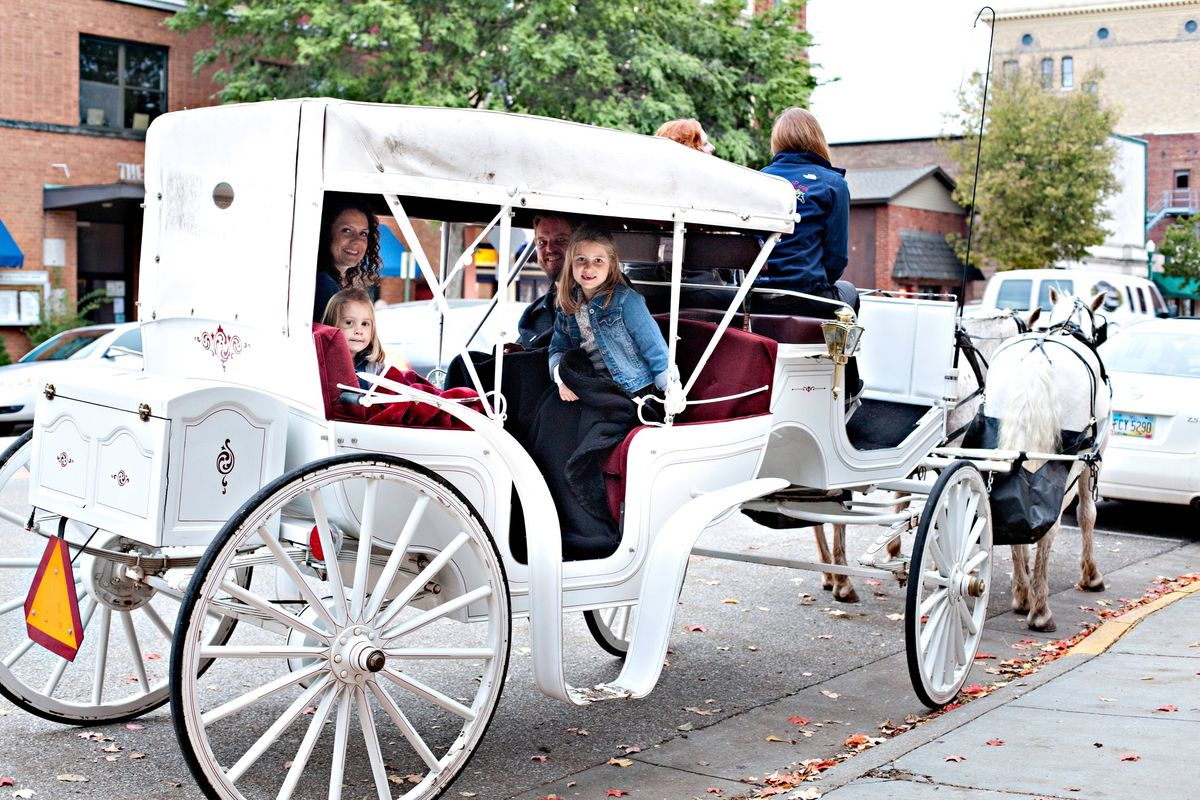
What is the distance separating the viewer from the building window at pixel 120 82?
23859 millimetres

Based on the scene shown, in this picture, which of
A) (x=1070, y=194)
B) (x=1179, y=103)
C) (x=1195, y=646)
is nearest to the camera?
(x=1195, y=646)

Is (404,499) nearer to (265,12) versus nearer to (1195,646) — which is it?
(1195,646)

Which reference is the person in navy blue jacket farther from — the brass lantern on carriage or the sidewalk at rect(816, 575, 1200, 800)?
the sidewalk at rect(816, 575, 1200, 800)

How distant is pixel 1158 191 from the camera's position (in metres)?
54.9

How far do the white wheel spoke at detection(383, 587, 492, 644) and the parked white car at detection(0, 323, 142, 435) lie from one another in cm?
1035

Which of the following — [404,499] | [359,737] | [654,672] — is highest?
[404,499]

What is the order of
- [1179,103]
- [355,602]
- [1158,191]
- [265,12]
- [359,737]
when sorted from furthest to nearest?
[1158,191]
[1179,103]
[265,12]
[359,737]
[355,602]

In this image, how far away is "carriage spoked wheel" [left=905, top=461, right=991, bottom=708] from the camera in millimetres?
5973

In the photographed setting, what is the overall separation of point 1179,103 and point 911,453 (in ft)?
157

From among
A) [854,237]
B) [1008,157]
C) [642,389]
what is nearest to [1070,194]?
[1008,157]

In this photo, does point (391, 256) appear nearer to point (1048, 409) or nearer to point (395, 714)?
point (1048, 409)

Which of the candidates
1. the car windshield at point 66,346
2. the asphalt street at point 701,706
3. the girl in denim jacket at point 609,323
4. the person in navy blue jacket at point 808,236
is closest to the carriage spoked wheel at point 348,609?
the asphalt street at point 701,706

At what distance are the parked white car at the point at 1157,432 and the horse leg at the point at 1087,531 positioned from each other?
2.23 meters

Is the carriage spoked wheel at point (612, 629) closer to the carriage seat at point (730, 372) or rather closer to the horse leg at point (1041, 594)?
the carriage seat at point (730, 372)
